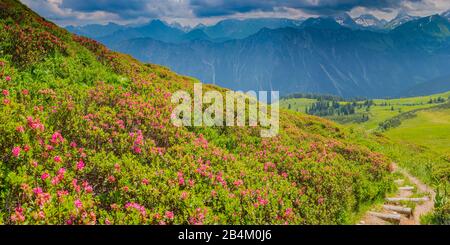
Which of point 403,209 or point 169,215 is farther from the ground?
point 169,215

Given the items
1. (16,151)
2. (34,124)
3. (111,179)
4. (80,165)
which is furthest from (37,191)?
(34,124)

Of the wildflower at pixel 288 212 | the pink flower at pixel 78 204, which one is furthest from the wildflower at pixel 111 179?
the wildflower at pixel 288 212

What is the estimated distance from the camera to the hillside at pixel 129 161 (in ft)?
34.2

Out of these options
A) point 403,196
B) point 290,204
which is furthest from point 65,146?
point 403,196

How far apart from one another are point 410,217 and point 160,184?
41.6 ft

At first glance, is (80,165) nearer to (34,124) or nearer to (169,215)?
(34,124)

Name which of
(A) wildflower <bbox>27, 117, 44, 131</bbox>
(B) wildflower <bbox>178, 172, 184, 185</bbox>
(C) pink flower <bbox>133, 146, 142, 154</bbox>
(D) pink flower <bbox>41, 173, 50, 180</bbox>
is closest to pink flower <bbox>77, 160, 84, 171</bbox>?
(D) pink flower <bbox>41, 173, 50, 180</bbox>

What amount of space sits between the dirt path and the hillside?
0.85 metres

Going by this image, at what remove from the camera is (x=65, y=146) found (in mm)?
12242

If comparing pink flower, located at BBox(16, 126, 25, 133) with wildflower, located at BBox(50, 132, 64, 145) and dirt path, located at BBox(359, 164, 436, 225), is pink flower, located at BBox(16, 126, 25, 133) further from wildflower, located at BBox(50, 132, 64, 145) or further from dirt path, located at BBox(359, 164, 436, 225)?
dirt path, located at BBox(359, 164, 436, 225)

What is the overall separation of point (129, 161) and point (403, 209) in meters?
13.6

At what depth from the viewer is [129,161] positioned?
13.0 metres

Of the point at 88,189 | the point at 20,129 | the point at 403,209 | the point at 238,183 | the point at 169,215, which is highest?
the point at 20,129

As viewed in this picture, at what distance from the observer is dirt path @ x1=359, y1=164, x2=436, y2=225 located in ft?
57.0
